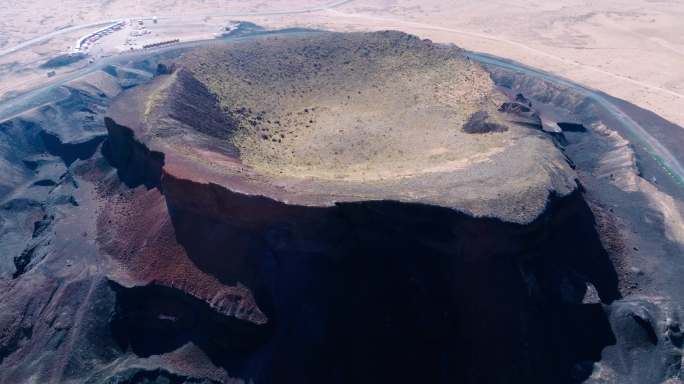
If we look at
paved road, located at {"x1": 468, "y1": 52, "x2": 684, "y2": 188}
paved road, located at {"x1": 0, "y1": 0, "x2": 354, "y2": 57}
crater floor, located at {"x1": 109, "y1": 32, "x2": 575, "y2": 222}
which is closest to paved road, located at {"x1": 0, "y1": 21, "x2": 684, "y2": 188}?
paved road, located at {"x1": 468, "y1": 52, "x2": 684, "y2": 188}

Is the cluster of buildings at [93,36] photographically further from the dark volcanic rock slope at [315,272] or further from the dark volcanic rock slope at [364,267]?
the dark volcanic rock slope at [364,267]

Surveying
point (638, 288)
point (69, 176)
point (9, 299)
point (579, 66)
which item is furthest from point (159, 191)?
point (579, 66)

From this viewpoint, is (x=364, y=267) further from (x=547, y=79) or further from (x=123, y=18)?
(x=123, y=18)

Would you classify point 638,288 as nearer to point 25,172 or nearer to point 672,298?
point 672,298

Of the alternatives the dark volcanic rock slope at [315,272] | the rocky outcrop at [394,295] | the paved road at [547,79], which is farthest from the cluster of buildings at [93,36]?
the rocky outcrop at [394,295]

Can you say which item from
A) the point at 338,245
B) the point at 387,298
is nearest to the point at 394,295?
the point at 387,298

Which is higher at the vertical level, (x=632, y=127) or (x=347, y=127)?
(x=347, y=127)
